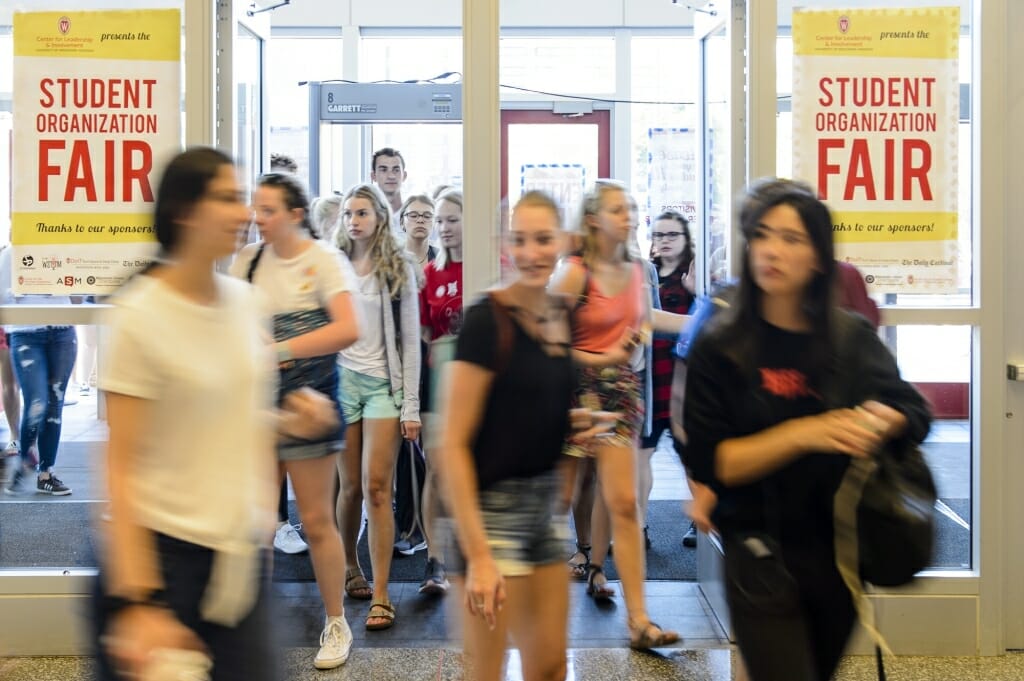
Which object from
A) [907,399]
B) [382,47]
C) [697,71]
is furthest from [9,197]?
[382,47]

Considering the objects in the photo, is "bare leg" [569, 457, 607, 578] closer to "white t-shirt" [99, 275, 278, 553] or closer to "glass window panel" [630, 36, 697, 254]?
"white t-shirt" [99, 275, 278, 553]

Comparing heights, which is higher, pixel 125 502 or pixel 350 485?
pixel 125 502

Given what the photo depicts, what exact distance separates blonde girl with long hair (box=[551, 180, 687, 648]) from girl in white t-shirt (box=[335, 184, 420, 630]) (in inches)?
29.3

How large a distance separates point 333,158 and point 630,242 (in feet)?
16.9

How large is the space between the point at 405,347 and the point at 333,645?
1143 millimetres

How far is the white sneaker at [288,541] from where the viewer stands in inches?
201

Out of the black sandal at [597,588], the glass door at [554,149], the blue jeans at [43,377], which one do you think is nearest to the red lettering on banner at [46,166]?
the blue jeans at [43,377]

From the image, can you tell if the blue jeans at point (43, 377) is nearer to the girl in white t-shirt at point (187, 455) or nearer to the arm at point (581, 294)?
the arm at point (581, 294)

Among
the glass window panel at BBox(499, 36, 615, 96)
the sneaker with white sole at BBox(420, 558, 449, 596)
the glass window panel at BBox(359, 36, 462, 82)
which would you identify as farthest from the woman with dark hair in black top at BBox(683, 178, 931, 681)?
the glass window panel at BBox(359, 36, 462, 82)

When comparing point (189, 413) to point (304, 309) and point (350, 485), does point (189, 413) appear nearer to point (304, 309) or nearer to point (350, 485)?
point (304, 309)

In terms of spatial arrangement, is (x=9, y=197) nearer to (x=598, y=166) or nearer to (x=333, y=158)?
(x=333, y=158)

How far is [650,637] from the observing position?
3664 mm

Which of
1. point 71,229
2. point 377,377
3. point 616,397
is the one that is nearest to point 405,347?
point 377,377

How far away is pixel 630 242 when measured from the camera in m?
3.97
